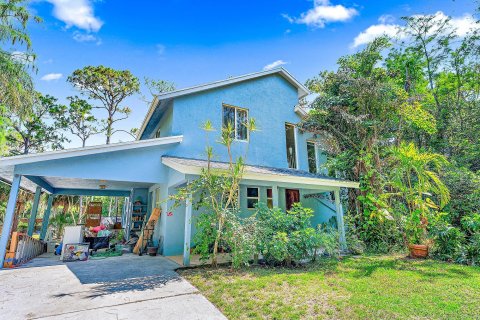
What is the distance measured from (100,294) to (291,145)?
1202 centimetres

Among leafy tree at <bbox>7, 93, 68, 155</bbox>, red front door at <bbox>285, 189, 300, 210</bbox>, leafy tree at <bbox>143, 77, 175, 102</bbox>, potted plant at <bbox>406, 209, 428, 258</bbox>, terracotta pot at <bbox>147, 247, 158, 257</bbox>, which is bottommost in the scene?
terracotta pot at <bbox>147, 247, 158, 257</bbox>

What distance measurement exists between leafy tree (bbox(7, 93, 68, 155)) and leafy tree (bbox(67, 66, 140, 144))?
3.08 metres

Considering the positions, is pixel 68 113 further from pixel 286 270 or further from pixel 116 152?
pixel 286 270

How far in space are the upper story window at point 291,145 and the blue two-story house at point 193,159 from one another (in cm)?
6

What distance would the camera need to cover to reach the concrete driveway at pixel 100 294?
13.0ft

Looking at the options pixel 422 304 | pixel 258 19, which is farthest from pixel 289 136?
pixel 422 304

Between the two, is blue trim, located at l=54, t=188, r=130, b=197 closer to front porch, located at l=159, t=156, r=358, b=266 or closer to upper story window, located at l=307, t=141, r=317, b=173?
front porch, located at l=159, t=156, r=358, b=266

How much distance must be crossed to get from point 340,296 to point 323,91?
11.9 m

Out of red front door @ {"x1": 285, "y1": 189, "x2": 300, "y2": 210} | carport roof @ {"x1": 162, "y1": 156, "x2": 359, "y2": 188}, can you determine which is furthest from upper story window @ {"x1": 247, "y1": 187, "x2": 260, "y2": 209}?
carport roof @ {"x1": 162, "y1": 156, "x2": 359, "y2": 188}

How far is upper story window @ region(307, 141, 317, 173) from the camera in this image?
14.5 meters

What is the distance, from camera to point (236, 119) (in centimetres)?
1171

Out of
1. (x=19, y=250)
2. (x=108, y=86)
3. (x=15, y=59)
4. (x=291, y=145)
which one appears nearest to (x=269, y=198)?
(x=291, y=145)

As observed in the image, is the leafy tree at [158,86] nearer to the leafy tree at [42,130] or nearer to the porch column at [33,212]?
the leafy tree at [42,130]

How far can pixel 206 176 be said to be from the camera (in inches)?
274
